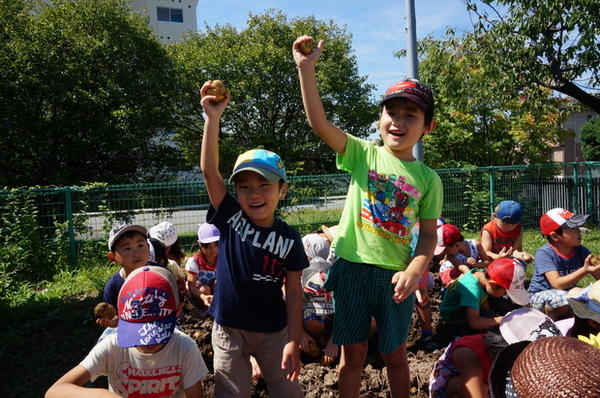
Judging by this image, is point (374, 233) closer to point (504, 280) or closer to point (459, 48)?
point (504, 280)

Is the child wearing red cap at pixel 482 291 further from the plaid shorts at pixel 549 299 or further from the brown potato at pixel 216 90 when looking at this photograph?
the brown potato at pixel 216 90

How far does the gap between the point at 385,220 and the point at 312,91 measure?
0.71 metres

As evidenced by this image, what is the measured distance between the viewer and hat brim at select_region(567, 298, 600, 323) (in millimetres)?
2473

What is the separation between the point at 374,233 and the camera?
7.17 ft

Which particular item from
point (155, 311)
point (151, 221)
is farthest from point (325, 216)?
point (155, 311)

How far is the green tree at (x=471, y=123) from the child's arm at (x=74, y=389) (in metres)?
9.99

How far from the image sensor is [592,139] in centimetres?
2434

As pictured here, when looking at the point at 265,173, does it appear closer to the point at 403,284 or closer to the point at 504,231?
the point at 403,284

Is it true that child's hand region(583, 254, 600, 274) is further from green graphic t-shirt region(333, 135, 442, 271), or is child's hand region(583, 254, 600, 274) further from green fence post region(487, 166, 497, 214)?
green fence post region(487, 166, 497, 214)

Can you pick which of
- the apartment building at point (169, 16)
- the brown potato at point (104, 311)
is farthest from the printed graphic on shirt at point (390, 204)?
the apartment building at point (169, 16)

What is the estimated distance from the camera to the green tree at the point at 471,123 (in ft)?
34.3

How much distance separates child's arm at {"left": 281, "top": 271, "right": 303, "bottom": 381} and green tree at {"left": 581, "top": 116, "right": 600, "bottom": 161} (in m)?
26.5

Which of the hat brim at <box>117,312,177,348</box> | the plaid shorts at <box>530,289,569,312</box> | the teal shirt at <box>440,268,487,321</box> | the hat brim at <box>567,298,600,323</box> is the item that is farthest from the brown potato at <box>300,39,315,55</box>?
the plaid shorts at <box>530,289,569,312</box>

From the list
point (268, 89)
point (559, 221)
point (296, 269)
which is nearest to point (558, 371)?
point (296, 269)
